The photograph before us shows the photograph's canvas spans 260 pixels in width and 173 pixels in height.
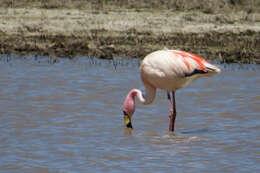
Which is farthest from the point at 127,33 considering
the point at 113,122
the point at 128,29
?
→ the point at 113,122

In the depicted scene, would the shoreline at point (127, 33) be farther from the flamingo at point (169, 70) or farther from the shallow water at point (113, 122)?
the flamingo at point (169, 70)

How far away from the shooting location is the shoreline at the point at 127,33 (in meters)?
13.0

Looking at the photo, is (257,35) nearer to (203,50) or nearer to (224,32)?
Result: (224,32)

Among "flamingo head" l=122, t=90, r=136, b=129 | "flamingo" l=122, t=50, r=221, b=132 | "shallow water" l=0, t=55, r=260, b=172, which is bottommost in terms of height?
"shallow water" l=0, t=55, r=260, b=172

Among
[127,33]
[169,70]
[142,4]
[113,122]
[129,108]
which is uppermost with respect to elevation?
[142,4]

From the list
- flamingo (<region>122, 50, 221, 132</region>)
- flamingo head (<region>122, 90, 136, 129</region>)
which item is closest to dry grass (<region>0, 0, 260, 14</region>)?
flamingo (<region>122, 50, 221, 132</region>)

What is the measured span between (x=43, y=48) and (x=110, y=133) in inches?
243

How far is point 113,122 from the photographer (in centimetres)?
804

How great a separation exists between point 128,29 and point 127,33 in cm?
39

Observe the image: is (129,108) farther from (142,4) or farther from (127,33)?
(142,4)

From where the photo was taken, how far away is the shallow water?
6.13 m

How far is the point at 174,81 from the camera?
751cm

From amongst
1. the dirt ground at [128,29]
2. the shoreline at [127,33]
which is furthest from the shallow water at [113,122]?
the dirt ground at [128,29]

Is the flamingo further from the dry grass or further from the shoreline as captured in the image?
the dry grass
